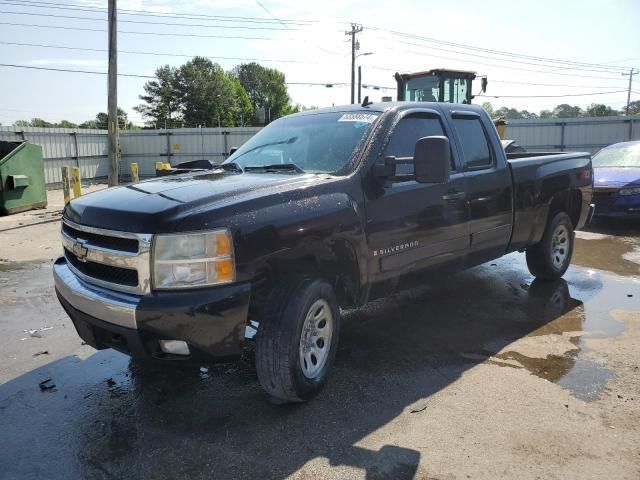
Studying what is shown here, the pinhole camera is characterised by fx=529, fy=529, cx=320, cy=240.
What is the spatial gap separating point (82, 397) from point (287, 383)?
58.1 inches

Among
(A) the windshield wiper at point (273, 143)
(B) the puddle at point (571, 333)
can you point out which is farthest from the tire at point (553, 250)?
(A) the windshield wiper at point (273, 143)

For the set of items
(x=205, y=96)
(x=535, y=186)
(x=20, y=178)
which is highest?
(x=205, y=96)

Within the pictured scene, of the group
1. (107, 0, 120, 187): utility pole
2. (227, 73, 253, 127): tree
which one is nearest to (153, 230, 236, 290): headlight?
(107, 0, 120, 187): utility pole

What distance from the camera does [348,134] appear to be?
3994mm

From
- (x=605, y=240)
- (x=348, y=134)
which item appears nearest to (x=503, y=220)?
(x=348, y=134)

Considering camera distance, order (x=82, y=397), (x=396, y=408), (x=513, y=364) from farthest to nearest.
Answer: (x=513, y=364)
(x=82, y=397)
(x=396, y=408)

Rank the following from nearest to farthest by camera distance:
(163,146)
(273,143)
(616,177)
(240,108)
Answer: (273,143)
(616,177)
(163,146)
(240,108)

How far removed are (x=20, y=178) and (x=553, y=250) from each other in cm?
1136

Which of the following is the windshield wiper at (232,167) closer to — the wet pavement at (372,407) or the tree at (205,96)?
the wet pavement at (372,407)

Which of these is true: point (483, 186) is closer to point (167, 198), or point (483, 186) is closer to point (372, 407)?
point (372, 407)

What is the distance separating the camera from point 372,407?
3.34 meters

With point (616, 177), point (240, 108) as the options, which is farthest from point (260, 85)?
point (616, 177)

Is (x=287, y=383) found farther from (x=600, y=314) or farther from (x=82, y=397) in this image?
(x=600, y=314)

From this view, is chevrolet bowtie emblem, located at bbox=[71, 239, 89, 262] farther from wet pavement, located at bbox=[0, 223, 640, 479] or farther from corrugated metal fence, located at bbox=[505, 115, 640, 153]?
corrugated metal fence, located at bbox=[505, 115, 640, 153]
